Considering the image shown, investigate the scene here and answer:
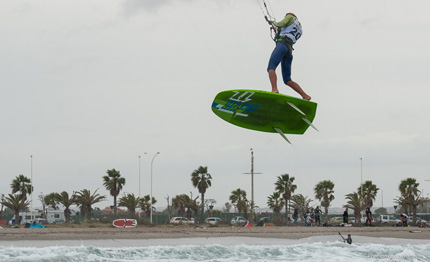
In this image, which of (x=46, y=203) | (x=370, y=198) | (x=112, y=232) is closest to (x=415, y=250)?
(x=112, y=232)

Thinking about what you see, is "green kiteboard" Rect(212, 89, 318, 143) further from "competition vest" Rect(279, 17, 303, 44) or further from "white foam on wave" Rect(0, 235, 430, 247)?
"white foam on wave" Rect(0, 235, 430, 247)

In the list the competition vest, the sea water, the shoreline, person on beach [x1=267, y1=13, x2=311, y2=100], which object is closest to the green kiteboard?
person on beach [x1=267, y1=13, x2=311, y2=100]

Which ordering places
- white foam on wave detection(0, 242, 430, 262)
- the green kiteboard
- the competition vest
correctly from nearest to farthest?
the competition vest, the green kiteboard, white foam on wave detection(0, 242, 430, 262)

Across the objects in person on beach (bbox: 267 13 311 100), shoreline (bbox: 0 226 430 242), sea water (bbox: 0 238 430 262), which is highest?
person on beach (bbox: 267 13 311 100)

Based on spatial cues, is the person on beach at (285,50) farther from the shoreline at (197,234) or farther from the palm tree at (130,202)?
the palm tree at (130,202)

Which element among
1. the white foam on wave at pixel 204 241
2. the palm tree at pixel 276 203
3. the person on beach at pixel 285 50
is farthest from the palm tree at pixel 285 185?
the person on beach at pixel 285 50

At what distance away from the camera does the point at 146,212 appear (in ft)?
299

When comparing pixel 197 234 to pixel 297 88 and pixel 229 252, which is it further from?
pixel 297 88

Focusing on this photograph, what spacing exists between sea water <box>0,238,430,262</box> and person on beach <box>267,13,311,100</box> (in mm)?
15985

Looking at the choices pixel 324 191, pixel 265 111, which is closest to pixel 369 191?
pixel 324 191

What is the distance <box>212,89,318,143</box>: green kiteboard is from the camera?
2106 cm

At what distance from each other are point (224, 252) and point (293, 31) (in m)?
19.8

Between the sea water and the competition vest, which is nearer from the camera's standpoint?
the competition vest

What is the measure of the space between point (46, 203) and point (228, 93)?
259ft
